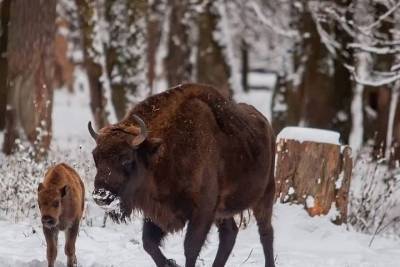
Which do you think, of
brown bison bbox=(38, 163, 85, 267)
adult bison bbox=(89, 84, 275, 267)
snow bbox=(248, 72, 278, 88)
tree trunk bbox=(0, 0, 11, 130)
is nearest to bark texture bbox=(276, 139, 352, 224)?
adult bison bbox=(89, 84, 275, 267)

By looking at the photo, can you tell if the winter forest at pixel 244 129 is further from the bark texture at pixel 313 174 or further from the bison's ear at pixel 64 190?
the bison's ear at pixel 64 190

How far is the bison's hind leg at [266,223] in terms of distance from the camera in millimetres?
8680

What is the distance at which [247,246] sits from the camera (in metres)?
9.89

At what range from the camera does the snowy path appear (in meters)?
8.66

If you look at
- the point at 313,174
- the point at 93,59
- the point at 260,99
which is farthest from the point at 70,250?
the point at 260,99

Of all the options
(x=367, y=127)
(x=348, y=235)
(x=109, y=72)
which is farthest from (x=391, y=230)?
(x=367, y=127)

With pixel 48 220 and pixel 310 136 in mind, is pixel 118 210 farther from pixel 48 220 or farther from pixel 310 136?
pixel 310 136

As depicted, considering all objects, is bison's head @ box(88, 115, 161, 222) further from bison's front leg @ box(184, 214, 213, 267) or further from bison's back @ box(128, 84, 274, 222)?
bison's front leg @ box(184, 214, 213, 267)

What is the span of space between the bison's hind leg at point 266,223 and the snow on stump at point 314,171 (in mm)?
2024

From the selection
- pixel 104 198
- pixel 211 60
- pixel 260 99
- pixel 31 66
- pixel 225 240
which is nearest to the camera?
pixel 104 198

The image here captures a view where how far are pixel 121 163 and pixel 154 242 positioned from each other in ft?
3.54

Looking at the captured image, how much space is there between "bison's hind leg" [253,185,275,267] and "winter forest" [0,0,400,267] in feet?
0.23

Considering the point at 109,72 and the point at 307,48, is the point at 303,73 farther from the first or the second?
the point at 109,72

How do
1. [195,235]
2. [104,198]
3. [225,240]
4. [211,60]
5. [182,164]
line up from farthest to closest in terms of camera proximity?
[211,60], [225,240], [195,235], [182,164], [104,198]
